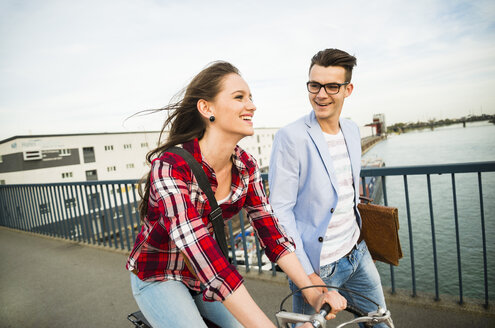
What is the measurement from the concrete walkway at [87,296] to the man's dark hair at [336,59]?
2.21m

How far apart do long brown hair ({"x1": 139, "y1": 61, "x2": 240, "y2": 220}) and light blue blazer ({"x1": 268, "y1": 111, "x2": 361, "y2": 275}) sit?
21.8 inches

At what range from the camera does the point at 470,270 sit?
29.8 m

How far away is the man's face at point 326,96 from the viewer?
1955mm

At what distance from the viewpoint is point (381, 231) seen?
2086mm

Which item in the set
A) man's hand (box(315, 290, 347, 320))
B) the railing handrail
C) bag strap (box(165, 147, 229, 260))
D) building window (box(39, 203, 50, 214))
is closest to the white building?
building window (box(39, 203, 50, 214))

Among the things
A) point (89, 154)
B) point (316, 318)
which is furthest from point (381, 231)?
point (89, 154)

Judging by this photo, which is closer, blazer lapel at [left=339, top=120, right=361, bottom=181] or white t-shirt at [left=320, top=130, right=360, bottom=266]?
white t-shirt at [left=320, top=130, right=360, bottom=266]

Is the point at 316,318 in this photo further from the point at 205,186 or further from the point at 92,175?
the point at 92,175

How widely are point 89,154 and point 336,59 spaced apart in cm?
5219

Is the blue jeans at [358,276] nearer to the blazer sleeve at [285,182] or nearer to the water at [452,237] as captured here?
the blazer sleeve at [285,182]

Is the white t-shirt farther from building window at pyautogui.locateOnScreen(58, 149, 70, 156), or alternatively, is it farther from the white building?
building window at pyautogui.locateOnScreen(58, 149, 70, 156)

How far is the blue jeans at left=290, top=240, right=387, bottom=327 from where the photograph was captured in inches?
73.0

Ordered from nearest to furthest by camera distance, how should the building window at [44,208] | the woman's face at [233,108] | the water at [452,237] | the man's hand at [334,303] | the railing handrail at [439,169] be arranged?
the man's hand at [334,303] → the woman's face at [233,108] → the railing handrail at [439,169] → the building window at [44,208] → the water at [452,237]

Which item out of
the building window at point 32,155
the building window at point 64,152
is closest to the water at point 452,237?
the building window at point 64,152
